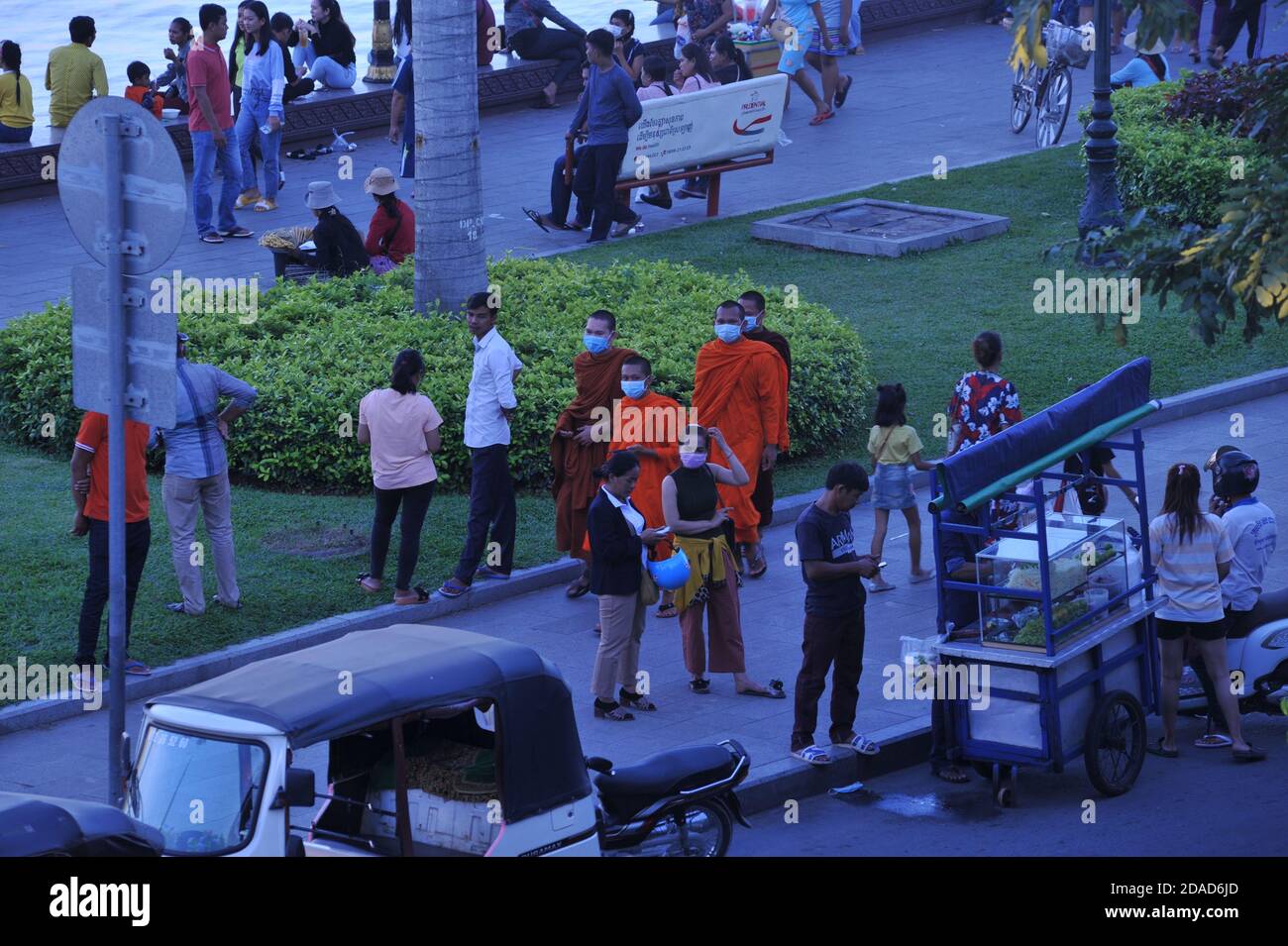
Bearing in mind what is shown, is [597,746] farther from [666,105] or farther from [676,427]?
[666,105]

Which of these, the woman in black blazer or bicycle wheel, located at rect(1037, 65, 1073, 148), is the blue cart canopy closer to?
the woman in black blazer

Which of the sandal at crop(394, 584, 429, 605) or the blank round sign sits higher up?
the blank round sign

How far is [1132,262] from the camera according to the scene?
9242 mm

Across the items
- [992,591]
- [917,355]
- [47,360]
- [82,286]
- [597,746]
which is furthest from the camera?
[917,355]

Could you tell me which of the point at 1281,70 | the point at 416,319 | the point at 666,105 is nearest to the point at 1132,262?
the point at 1281,70

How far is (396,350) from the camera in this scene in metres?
14.5

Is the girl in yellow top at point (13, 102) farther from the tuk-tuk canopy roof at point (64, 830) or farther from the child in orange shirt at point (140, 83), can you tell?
the tuk-tuk canopy roof at point (64, 830)

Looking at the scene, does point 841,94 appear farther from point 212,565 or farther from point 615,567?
point 615,567

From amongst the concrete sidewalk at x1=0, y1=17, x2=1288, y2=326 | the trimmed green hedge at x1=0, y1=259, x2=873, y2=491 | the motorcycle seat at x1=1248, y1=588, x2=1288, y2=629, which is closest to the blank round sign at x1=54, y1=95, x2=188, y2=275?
the motorcycle seat at x1=1248, y1=588, x2=1288, y2=629

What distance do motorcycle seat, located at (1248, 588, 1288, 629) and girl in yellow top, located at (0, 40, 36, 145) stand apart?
53.3ft

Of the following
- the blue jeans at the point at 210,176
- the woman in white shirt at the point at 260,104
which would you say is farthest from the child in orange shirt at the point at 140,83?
the woman in white shirt at the point at 260,104

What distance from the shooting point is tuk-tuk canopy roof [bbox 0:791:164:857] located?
230 inches

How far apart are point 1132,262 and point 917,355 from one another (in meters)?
7.43

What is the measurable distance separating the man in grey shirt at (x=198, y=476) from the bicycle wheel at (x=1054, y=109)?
14562 millimetres
